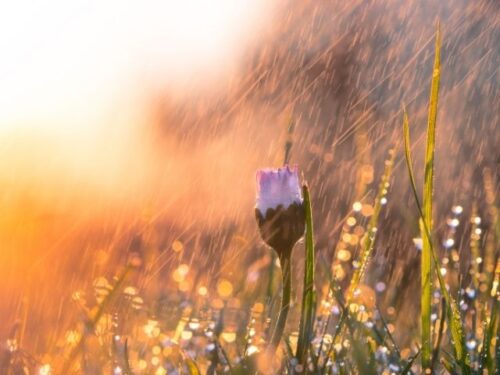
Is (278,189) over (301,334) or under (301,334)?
over

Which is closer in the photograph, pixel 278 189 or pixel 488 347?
pixel 488 347

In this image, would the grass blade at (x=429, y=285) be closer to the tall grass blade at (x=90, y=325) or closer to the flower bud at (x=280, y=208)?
the flower bud at (x=280, y=208)

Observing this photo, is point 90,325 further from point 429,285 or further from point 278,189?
point 429,285

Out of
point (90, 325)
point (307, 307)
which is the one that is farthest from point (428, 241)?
point (90, 325)

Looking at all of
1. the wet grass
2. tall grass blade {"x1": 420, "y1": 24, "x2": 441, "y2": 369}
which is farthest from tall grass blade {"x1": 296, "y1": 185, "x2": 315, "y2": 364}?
tall grass blade {"x1": 420, "y1": 24, "x2": 441, "y2": 369}

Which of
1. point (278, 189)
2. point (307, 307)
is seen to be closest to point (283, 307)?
point (307, 307)

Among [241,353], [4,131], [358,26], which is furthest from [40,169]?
[358,26]
